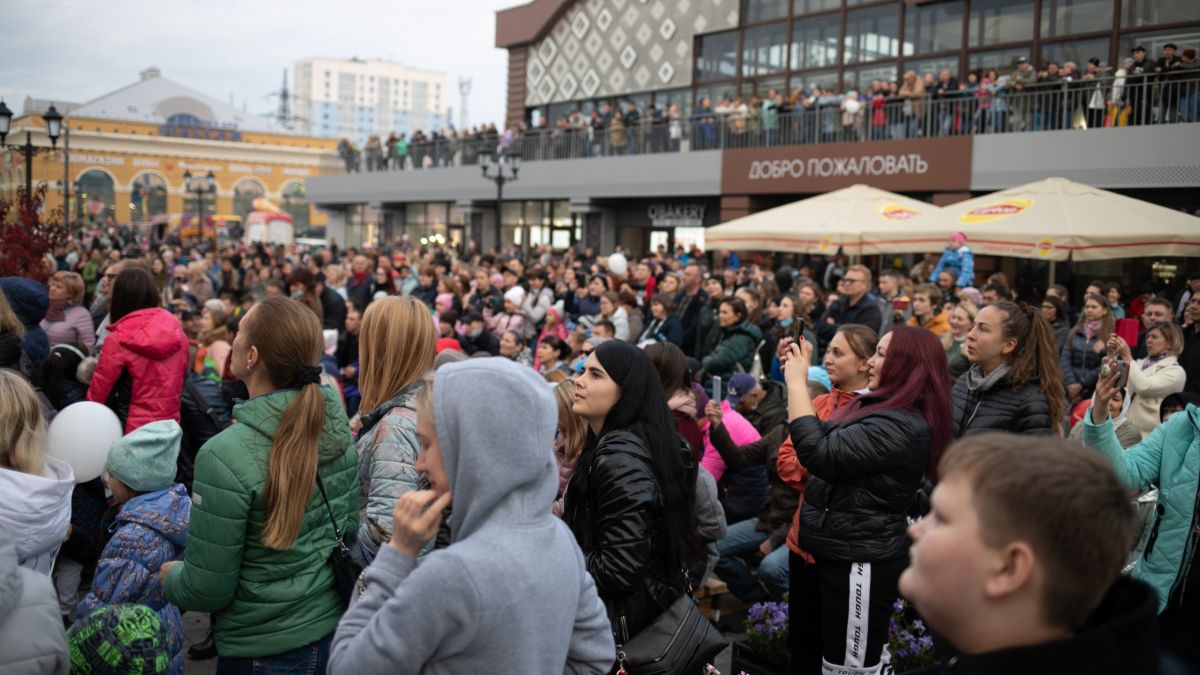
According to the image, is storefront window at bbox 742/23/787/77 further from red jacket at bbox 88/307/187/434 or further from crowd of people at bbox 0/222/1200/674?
red jacket at bbox 88/307/187/434

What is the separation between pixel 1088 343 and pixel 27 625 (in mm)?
8971

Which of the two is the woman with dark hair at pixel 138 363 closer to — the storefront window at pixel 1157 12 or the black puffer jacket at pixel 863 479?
the black puffer jacket at pixel 863 479

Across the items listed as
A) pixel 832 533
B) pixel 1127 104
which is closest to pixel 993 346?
pixel 832 533

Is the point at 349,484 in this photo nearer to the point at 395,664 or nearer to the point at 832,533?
the point at 395,664

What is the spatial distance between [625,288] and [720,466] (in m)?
5.25

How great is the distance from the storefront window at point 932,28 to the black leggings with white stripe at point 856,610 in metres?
20.7

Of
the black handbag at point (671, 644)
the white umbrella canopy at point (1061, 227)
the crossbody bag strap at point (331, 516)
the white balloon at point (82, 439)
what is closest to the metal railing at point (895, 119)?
the white umbrella canopy at point (1061, 227)

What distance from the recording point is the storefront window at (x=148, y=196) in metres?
60.5

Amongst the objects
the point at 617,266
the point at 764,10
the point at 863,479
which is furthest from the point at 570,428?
the point at 764,10

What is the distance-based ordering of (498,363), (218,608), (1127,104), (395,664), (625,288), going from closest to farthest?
(395,664) → (498,363) → (218,608) → (625,288) → (1127,104)

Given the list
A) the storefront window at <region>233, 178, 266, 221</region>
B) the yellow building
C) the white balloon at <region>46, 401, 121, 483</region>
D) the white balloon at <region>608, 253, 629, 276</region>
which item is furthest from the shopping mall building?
the storefront window at <region>233, 178, 266, 221</region>

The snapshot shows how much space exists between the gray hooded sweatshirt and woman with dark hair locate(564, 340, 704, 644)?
0.90 meters

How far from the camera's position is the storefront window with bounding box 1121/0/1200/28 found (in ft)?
58.4

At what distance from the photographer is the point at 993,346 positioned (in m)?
4.55
